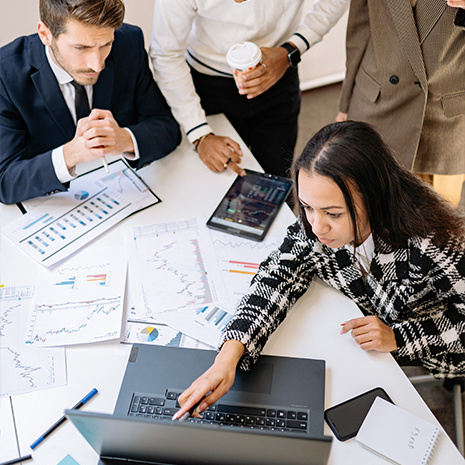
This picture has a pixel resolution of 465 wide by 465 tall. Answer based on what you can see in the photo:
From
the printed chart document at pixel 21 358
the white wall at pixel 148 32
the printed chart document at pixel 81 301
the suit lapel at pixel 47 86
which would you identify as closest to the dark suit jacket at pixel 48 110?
the suit lapel at pixel 47 86

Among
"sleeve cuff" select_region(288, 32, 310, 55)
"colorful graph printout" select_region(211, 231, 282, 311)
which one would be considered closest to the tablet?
"colorful graph printout" select_region(211, 231, 282, 311)

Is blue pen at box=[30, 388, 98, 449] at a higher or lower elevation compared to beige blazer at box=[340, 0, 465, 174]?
lower

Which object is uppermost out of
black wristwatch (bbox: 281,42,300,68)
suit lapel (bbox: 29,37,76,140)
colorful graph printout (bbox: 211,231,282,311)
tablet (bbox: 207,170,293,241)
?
suit lapel (bbox: 29,37,76,140)

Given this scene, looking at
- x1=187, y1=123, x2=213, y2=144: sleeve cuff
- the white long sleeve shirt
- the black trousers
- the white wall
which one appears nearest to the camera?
the white long sleeve shirt

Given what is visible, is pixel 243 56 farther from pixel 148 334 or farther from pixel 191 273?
pixel 148 334

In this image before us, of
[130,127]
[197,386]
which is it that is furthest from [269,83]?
A: [197,386]

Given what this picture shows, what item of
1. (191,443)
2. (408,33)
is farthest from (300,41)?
(191,443)

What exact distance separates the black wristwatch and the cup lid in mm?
228

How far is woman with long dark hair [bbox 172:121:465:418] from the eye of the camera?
1.22 meters

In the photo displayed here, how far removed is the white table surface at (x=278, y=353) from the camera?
1.12 m

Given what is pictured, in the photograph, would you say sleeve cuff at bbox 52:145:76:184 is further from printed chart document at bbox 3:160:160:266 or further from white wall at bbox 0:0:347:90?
white wall at bbox 0:0:347:90

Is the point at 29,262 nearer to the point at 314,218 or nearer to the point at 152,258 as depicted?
the point at 152,258

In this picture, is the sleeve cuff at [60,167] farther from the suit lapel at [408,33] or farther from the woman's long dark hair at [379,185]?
the suit lapel at [408,33]

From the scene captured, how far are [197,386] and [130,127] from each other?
3.04 ft
